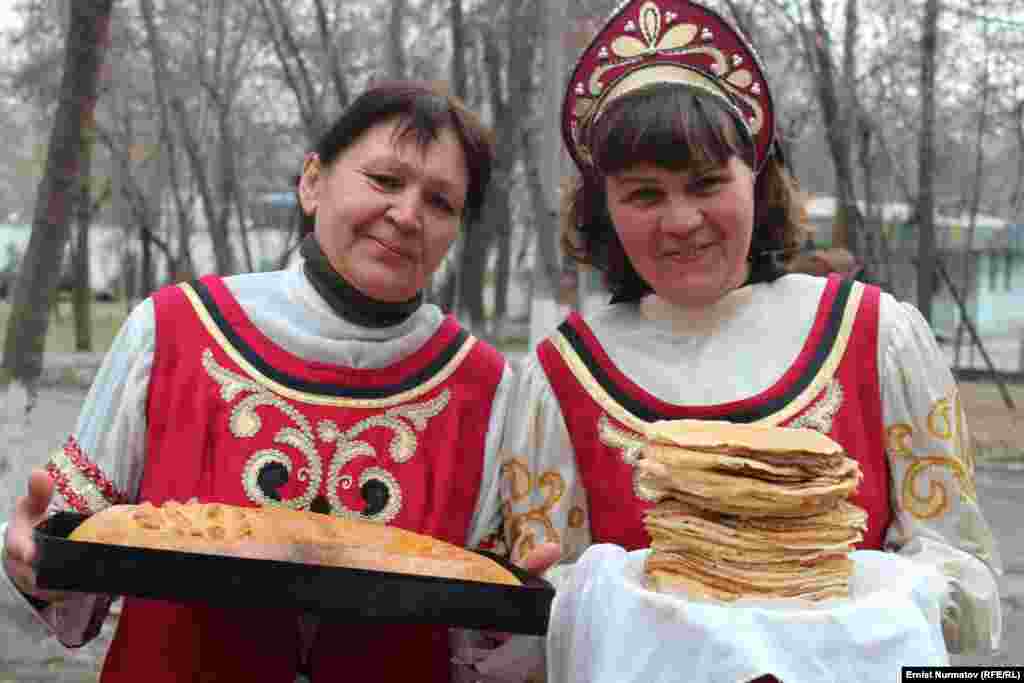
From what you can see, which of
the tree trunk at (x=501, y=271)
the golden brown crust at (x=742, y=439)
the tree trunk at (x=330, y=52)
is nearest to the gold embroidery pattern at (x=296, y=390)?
the golden brown crust at (x=742, y=439)

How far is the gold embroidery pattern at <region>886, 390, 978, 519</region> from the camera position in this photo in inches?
93.4

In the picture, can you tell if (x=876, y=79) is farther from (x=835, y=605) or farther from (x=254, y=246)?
(x=254, y=246)

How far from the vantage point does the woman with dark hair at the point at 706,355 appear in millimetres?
2371

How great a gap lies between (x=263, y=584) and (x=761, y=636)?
0.78 meters

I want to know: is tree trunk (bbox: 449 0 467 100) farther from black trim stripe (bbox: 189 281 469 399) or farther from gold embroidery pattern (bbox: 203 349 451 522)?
gold embroidery pattern (bbox: 203 349 451 522)

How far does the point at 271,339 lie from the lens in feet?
8.56

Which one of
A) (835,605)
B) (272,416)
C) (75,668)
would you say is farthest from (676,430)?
(75,668)

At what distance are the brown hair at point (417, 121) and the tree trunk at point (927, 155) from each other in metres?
8.68

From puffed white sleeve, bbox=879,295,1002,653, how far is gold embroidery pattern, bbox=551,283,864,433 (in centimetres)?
7

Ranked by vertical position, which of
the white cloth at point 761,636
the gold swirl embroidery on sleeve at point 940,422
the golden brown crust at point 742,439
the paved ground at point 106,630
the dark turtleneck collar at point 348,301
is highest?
the dark turtleneck collar at point 348,301

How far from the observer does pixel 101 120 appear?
1898 centimetres

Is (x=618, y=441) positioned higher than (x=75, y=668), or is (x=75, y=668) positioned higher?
(x=618, y=441)

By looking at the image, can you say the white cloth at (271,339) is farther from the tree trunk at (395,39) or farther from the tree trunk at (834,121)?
the tree trunk at (395,39)

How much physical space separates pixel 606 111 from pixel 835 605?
1076mm
